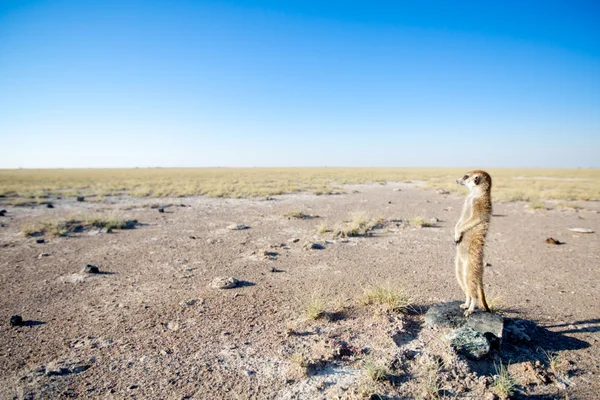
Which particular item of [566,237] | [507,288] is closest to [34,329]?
[507,288]

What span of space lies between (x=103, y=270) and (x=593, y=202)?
2608cm

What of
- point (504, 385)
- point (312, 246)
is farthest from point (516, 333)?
point (312, 246)

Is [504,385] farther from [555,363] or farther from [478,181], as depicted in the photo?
[478,181]

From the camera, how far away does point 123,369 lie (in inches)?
133

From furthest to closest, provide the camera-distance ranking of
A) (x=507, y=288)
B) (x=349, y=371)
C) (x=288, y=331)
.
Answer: (x=507, y=288) → (x=288, y=331) → (x=349, y=371)

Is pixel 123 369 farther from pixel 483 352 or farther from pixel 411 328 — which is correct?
pixel 483 352

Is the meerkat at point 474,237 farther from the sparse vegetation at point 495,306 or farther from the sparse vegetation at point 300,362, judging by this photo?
the sparse vegetation at point 300,362

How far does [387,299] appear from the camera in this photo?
466 cm

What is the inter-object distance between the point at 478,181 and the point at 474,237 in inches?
28.7

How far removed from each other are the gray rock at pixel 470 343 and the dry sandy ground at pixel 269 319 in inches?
4.5

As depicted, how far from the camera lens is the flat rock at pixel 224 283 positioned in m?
5.80

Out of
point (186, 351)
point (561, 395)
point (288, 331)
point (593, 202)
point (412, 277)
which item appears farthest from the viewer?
point (593, 202)

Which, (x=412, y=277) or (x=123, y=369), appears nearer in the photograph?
(x=123, y=369)

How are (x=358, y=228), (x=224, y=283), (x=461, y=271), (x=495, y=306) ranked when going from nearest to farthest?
(x=461, y=271)
(x=495, y=306)
(x=224, y=283)
(x=358, y=228)
